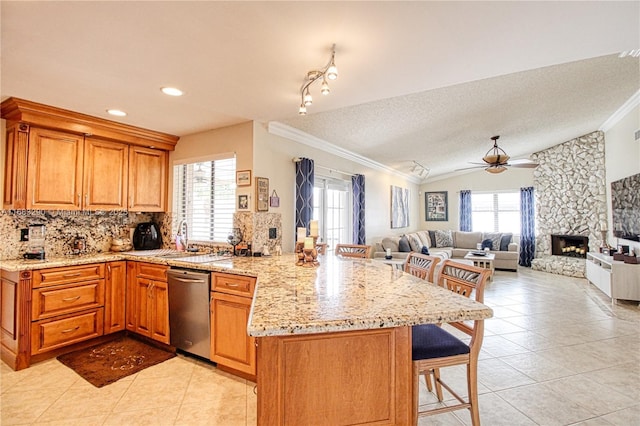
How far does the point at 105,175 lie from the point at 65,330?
1584mm

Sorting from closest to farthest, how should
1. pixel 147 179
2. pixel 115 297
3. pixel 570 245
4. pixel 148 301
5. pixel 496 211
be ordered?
pixel 148 301 < pixel 115 297 < pixel 147 179 < pixel 570 245 < pixel 496 211

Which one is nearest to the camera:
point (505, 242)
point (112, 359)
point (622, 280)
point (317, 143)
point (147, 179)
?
point (112, 359)

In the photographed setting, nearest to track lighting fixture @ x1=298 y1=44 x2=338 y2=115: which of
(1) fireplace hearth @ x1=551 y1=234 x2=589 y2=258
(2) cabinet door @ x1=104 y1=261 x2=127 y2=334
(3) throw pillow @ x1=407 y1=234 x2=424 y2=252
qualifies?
(2) cabinet door @ x1=104 y1=261 x2=127 y2=334

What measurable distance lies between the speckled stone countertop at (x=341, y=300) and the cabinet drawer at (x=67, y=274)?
0.14 meters

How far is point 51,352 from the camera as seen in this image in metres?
2.72

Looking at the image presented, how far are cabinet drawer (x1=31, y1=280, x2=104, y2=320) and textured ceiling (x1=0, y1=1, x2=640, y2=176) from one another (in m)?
1.66

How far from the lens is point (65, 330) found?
278 cm

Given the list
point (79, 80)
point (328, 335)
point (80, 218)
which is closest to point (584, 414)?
point (328, 335)

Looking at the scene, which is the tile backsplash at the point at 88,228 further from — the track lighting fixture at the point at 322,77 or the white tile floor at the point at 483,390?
the track lighting fixture at the point at 322,77

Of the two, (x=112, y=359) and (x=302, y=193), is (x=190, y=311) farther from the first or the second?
(x=302, y=193)

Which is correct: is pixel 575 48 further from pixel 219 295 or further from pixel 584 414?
pixel 219 295

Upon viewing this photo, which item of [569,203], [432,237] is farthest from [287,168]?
[569,203]

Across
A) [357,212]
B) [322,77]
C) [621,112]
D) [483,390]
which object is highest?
[621,112]

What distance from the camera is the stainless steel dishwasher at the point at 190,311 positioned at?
2.57 m
